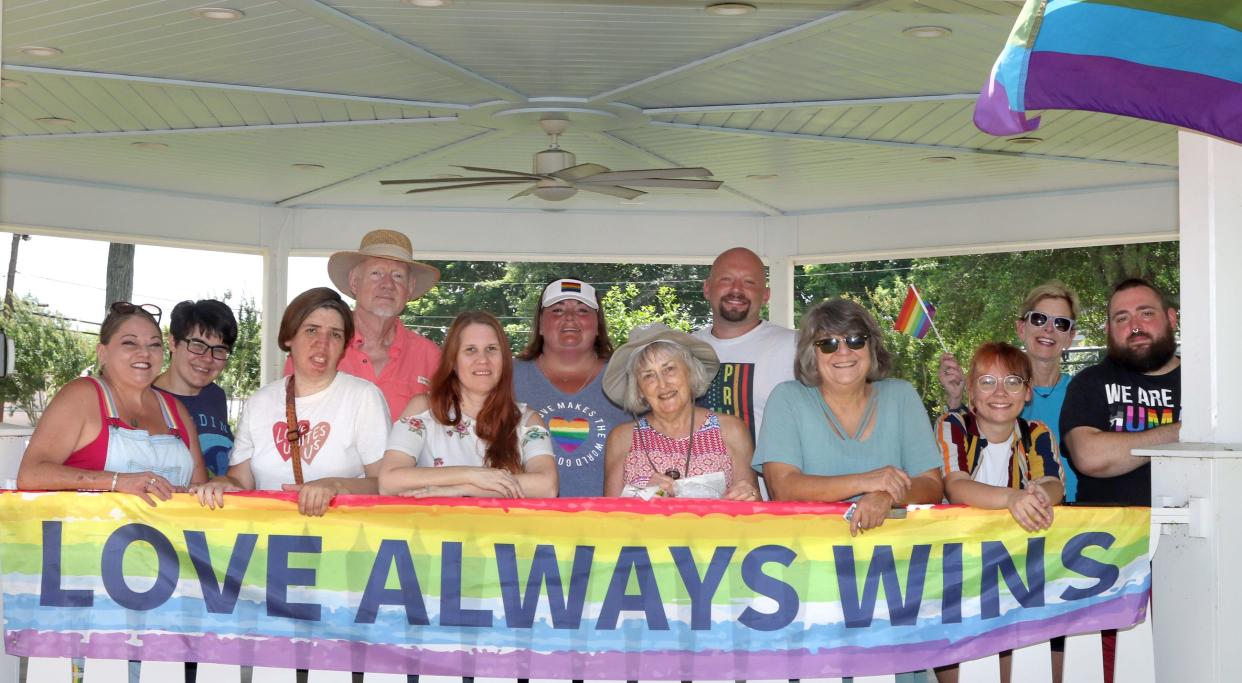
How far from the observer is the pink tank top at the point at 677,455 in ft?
13.1

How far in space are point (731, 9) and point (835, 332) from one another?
2.61 meters

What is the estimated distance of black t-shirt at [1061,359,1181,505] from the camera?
13.6 feet

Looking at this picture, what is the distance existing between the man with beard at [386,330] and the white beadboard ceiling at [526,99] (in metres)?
1.20

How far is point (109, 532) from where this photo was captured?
3387 millimetres

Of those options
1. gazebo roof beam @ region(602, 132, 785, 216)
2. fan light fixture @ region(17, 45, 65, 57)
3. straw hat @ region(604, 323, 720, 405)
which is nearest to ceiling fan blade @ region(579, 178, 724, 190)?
gazebo roof beam @ region(602, 132, 785, 216)

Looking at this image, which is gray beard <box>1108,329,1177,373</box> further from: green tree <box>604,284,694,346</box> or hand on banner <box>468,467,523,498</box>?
green tree <box>604,284,694,346</box>

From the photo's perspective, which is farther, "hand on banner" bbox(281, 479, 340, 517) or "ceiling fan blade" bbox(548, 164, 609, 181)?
"ceiling fan blade" bbox(548, 164, 609, 181)

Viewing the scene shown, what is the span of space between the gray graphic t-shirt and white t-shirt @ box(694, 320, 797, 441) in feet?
1.62

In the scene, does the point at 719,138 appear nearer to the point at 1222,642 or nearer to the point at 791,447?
the point at 791,447

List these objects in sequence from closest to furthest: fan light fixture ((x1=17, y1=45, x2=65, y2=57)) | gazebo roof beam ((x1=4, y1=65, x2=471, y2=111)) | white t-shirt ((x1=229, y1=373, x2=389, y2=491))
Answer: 1. white t-shirt ((x1=229, y1=373, x2=389, y2=491))
2. fan light fixture ((x1=17, y1=45, x2=65, y2=57))
3. gazebo roof beam ((x1=4, y1=65, x2=471, y2=111))

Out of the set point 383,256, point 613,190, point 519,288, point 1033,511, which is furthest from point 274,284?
point 519,288

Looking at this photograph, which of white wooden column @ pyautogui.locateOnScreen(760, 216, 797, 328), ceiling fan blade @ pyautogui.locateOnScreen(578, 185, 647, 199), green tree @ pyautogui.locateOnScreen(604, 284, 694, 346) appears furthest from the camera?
green tree @ pyautogui.locateOnScreen(604, 284, 694, 346)

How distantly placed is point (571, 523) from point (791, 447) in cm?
81

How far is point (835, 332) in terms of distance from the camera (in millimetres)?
3799
